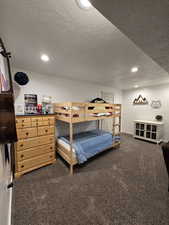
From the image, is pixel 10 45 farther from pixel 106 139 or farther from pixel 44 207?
pixel 106 139

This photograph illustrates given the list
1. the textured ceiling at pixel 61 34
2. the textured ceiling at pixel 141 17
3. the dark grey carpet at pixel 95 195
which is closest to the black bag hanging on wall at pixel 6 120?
the textured ceiling at pixel 61 34

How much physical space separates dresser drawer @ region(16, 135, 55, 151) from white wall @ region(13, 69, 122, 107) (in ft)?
3.42

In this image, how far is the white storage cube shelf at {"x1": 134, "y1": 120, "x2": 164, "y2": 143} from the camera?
3826 millimetres

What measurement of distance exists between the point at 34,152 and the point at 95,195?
1543 millimetres

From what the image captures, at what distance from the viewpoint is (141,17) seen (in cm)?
79

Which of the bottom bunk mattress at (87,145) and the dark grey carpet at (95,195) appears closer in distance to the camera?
the dark grey carpet at (95,195)

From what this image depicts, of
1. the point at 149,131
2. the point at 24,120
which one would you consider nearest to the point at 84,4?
the point at 24,120

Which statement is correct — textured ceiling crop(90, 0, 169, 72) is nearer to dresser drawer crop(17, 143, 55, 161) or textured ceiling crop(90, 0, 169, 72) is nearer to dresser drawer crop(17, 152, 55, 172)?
dresser drawer crop(17, 143, 55, 161)

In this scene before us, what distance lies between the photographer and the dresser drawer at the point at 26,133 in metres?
2.04

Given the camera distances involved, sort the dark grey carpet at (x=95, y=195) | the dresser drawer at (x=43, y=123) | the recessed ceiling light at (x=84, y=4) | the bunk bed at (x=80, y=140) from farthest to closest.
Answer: the dresser drawer at (x=43, y=123) → the bunk bed at (x=80, y=140) → the dark grey carpet at (x=95, y=195) → the recessed ceiling light at (x=84, y=4)

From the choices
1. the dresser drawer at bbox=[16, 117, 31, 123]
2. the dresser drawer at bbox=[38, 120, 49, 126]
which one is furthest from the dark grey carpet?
the dresser drawer at bbox=[16, 117, 31, 123]

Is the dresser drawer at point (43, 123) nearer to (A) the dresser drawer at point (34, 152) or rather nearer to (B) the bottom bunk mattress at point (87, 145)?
(A) the dresser drawer at point (34, 152)

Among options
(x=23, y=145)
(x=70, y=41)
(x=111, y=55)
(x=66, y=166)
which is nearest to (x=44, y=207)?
(x=66, y=166)

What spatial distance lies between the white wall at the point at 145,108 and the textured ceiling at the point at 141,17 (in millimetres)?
3691
